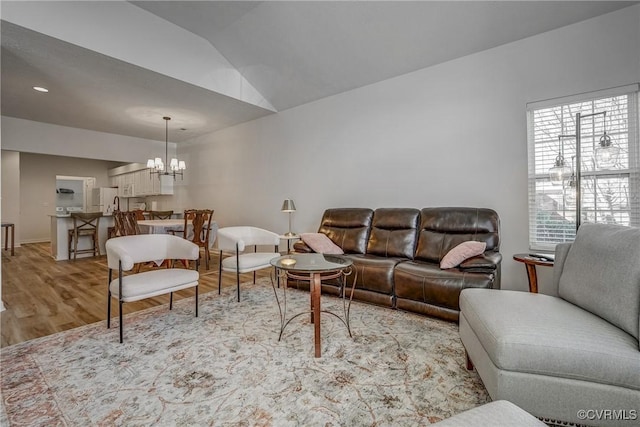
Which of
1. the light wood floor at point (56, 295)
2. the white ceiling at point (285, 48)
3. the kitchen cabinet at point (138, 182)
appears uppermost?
the white ceiling at point (285, 48)

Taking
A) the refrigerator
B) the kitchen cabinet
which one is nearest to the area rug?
the kitchen cabinet

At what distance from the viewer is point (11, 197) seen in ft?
23.6

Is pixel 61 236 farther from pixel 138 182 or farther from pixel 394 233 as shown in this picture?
pixel 394 233

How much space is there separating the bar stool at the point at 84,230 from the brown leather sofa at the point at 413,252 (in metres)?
4.94

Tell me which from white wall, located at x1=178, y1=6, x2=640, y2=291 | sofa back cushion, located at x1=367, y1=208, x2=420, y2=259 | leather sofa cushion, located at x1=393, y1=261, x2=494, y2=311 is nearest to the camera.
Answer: leather sofa cushion, located at x1=393, y1=261, x2=494, y2=311

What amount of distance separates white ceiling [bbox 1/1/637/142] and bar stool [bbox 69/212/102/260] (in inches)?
78.5

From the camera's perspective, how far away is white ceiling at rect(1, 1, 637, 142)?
2.87 m

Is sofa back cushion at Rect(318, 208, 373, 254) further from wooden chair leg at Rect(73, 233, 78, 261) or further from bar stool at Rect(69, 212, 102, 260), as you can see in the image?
wooden chair leg at Rect(73, 233, 78, 261)

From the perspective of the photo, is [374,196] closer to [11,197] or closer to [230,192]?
[230,192]

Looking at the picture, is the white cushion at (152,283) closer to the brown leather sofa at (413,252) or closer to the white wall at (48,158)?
the brown leather sofa at (413,252)

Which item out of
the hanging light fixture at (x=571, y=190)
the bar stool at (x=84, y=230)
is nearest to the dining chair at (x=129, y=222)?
the bar stool at (x=84, y=230)

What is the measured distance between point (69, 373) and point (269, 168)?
13.4ft

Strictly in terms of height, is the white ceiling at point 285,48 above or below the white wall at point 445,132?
above

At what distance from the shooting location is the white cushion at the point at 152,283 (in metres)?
2.27
